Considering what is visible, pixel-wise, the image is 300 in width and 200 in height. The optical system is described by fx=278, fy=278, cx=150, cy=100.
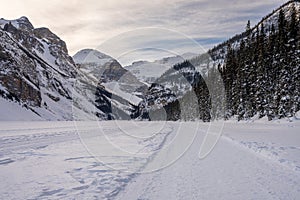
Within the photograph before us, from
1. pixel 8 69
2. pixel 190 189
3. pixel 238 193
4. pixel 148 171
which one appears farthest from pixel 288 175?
pixel 8 69

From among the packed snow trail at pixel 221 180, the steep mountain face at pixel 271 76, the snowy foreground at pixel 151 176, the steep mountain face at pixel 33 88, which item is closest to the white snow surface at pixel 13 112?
the steep mountain face at pixel 33 88

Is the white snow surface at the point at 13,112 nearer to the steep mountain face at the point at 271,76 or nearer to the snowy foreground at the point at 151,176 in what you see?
the steep mountain face at the point at 271,76

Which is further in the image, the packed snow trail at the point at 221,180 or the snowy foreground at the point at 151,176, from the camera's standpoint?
the snowy foreground at the point at 151,176

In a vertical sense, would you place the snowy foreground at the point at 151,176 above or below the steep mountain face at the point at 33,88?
below

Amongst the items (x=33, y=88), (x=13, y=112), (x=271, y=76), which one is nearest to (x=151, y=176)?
(x=271, y=76)

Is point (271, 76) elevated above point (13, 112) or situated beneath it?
elevated above

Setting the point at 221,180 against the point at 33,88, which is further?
the point at 33,88

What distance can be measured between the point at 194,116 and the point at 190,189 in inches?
3283

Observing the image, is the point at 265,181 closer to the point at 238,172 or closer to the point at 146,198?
the point at 238,172

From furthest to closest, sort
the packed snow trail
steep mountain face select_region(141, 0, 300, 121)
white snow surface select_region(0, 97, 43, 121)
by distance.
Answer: white snow surface select_region(0, 97, 43, 121) < steep mountain face select_region(141, 0, 300, 121) < the packed snow trail

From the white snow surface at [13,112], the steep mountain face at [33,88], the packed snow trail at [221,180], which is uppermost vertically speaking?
the steep mountain face at [33,88]

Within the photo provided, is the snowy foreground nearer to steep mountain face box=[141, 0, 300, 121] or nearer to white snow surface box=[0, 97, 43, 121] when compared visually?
steep mountain face box=[141, 0, 300, 121]

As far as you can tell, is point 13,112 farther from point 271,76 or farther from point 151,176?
point 151,176

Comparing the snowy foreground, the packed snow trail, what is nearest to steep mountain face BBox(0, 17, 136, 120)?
the snowy foreground
